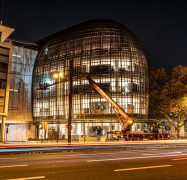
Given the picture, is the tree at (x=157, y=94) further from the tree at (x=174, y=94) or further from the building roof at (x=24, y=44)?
the building roof at (x=24, y=44)

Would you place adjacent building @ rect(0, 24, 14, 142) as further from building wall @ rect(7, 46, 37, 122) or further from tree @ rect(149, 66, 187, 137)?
tree @ rect(149, 66, 187, 137)

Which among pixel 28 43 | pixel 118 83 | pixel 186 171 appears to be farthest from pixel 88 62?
pixel 186 171

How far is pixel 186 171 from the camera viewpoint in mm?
13484

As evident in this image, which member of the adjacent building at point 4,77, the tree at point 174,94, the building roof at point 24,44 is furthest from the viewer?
the building roof at point 24,44

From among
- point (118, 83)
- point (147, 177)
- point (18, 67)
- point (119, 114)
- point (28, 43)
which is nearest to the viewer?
point (147, 177)

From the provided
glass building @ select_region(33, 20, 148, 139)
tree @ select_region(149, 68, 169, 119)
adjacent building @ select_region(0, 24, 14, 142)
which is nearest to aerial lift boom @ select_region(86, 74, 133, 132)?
Answer: adjacent building @ select_region(0, 24, 14, 142)

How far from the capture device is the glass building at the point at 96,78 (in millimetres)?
75950

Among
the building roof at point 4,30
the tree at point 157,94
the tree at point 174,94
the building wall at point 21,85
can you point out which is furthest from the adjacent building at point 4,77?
the tree at point 157,94

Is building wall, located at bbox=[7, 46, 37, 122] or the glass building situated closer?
the glass building

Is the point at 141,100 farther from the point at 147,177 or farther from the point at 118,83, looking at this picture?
the point at 147,177

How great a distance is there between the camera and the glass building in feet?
249

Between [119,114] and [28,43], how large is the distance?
174ft

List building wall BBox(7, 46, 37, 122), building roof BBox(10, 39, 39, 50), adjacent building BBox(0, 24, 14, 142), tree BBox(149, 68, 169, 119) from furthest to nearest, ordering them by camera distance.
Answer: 1. building roof BBox(10, 39, 39, 50)
2. building wall BBox(7, 46, 37, 122)
3. tree BBox(149, 68, 169, 119)
4. adjacent building BBox(0, 24, 14, 142)

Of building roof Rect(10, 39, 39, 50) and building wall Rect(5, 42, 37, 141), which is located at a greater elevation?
building roof Rect(10, 39, 39, 50)
